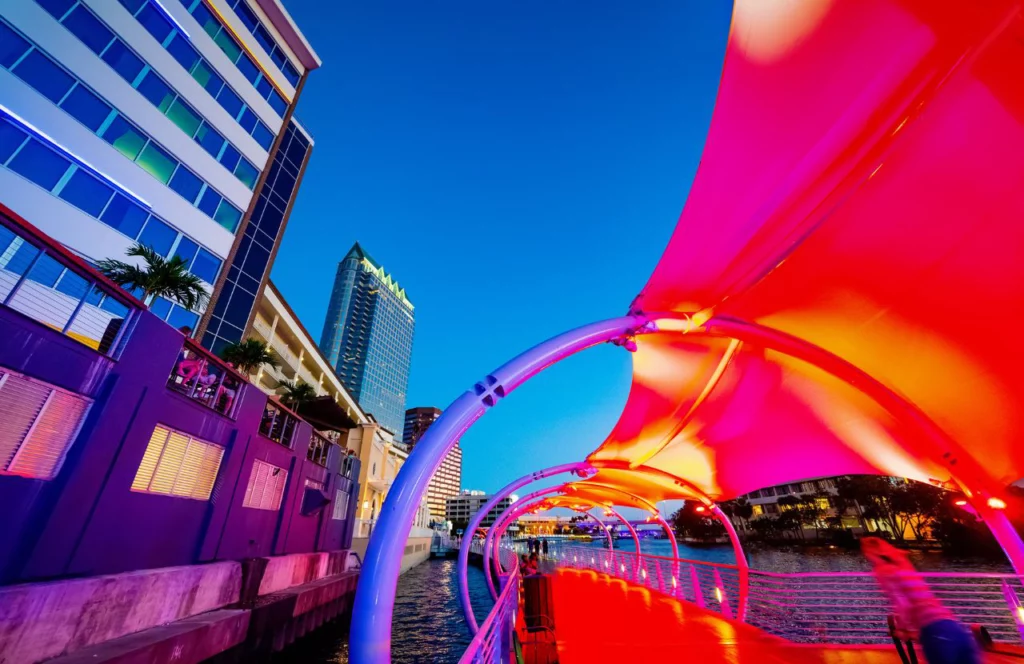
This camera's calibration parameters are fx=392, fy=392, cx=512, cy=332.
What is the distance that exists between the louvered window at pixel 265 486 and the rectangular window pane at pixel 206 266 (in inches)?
384

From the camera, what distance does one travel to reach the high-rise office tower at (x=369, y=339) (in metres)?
106

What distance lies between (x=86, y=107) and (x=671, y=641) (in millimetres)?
23950

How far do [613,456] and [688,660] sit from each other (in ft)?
20.6

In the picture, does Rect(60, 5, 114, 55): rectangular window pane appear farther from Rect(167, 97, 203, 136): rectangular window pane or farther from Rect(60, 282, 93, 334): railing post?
Rect(60, 282, 93, 334): railing post

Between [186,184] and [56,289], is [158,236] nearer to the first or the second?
[186,184]

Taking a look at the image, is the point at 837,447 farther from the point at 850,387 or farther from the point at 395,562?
the point at 395,562

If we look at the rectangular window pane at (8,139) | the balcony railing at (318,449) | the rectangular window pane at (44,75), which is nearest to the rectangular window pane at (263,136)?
the rectangular window pane at (44,75)

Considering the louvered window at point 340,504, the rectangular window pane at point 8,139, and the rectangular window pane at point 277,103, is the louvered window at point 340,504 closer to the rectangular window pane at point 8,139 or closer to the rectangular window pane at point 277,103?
the rectangular window pane at point 8,139

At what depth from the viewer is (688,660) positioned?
17.7 ft

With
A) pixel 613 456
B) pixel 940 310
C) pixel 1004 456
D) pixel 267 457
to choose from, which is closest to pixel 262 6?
pixel 267 457

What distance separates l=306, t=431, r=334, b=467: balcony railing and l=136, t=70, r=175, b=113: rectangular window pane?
16.0 metres

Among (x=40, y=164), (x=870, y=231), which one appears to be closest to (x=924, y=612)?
(x=870, y=231)

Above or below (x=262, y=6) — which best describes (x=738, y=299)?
below

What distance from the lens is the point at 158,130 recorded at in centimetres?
1680
